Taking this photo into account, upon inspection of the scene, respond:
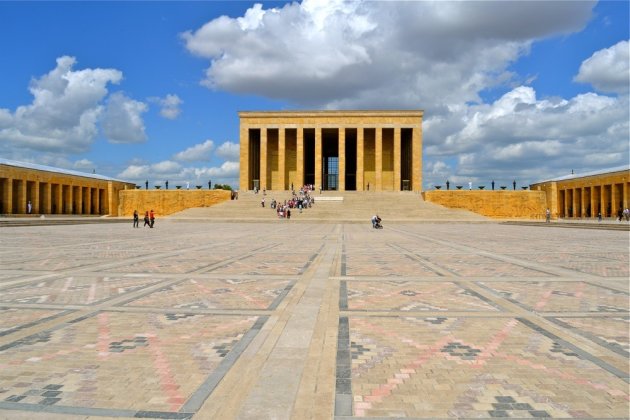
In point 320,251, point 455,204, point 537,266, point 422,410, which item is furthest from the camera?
point 455,204

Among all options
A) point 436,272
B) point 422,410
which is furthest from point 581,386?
point 436,272

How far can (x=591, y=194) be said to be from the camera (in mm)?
50906

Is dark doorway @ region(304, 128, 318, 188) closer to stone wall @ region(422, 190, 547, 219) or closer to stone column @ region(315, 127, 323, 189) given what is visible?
stone column @ region(315, 127, 323, 189)

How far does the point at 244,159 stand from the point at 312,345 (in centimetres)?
5185

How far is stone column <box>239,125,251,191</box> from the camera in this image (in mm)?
54375

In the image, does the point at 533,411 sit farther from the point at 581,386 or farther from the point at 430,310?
the point at 430,310

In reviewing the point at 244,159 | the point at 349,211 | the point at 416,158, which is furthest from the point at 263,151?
the point at 349,211

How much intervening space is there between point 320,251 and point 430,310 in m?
7.18

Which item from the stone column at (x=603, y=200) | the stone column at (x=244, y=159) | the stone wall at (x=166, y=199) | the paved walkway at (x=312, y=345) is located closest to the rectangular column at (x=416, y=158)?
the stone column at (x=603, y=200)

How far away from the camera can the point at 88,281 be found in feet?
24.9

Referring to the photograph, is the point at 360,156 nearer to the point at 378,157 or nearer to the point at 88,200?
the point at 378,157

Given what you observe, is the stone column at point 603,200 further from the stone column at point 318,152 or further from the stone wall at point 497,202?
the stone column at point 318,152

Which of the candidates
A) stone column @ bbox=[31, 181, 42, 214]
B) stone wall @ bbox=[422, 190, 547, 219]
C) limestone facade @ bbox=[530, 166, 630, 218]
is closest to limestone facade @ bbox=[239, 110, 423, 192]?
stone wall @ bbox=[422, 190, 547, 219]

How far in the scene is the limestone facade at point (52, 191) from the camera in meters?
42.7
